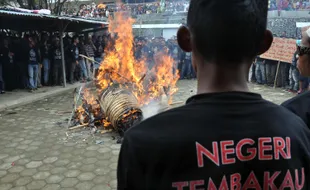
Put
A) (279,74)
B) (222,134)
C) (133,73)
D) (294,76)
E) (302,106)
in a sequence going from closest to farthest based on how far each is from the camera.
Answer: (222,134)
(302,106)
(133,73)
(294,76)
(279,74)

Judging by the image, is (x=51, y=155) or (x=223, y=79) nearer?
(x=223, y=79)

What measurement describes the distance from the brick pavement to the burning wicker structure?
1.41ft

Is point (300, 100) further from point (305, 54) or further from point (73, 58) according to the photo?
point (73, 58)

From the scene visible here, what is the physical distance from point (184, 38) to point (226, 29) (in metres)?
0.20

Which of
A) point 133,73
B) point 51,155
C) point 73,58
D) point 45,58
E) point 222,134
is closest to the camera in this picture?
point 222,134

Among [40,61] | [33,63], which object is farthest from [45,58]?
[33,63]

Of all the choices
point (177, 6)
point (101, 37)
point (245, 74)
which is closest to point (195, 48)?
point (245, 74)

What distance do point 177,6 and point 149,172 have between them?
26896 mm

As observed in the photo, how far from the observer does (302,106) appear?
1.95m

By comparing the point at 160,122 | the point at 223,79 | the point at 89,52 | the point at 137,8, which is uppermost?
the point at 137,8

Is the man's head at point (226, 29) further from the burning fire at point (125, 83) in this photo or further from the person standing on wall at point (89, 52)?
the person standing on wall at point (89, 52)

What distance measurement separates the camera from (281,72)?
1211 cm

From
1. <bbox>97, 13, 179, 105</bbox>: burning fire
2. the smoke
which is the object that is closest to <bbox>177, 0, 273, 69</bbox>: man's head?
<bbox>97, 13, 179, 105</bbox>: burning fire

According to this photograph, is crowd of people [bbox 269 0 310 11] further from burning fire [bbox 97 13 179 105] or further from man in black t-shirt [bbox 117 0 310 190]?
man in black t-shirt [bbox 117 0 310 190]
